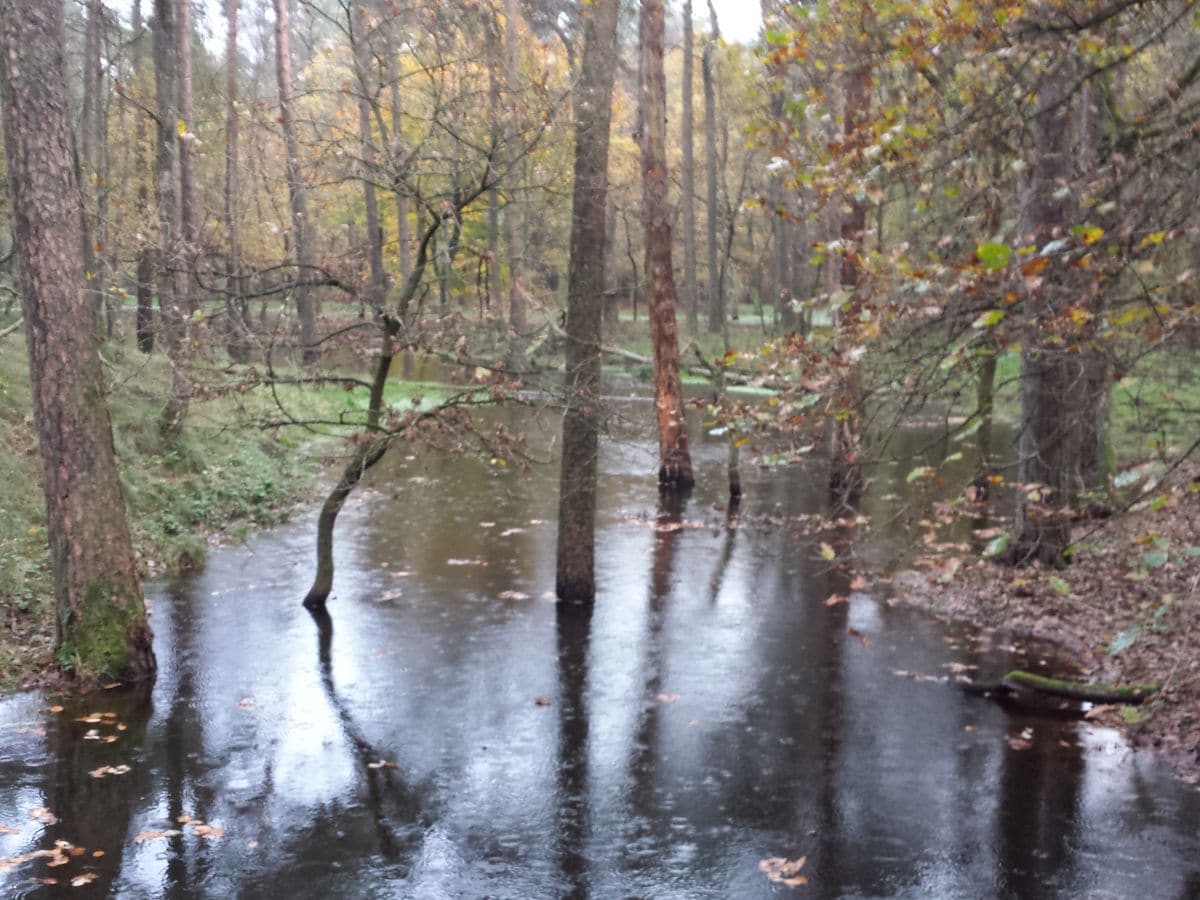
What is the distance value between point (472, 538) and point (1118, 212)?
11.0 m

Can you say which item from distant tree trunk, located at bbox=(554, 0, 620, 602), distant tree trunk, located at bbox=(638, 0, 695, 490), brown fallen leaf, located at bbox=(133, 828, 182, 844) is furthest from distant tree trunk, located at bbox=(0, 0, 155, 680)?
distant tree trunk, located at bbox=(638, 0, 695, 490)

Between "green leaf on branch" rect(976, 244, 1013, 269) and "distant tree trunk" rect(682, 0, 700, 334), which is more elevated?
"distant tree trunk" rect(682, 0, 700, 334)

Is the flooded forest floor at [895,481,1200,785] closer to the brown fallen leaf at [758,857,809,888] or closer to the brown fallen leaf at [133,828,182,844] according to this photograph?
the brown fallen leaf at [758,857,809,888]

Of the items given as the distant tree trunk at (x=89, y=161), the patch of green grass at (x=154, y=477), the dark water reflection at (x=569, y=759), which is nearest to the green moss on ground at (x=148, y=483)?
the patch of green grass at (x=154, y=477)

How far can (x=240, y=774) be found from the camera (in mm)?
7617

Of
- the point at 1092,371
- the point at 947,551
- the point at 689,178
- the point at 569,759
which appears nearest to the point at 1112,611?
the point at 1092,371

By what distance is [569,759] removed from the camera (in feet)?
26.7

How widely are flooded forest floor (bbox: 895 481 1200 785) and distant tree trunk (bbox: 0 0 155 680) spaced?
6613 mm

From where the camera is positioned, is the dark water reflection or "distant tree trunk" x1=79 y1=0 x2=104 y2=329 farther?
"distant tree trunk" x1=79 y1=0 x2=104 y2=329

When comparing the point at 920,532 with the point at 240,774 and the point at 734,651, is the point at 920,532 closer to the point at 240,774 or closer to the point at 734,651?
the point at 734,651

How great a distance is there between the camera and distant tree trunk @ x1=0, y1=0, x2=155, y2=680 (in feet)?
27.2

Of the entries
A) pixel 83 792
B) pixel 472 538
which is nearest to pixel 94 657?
pixel 83 792

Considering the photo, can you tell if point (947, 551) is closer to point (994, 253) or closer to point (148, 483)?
point (994, 253)

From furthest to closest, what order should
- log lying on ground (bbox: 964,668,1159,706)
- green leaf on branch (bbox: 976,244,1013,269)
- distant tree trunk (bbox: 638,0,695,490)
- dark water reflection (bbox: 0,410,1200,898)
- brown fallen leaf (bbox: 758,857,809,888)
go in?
distant tree trunk (bbox: 638,0,695,490)
log lying on ground (bbox: 964,668,1159,706)
dark water reflection (bbox: 0,410,1200,898)
brown fallen leaf (bbox: 758,857,809,888)
green leaf on branch (bbox: 976,244,1013,269)
